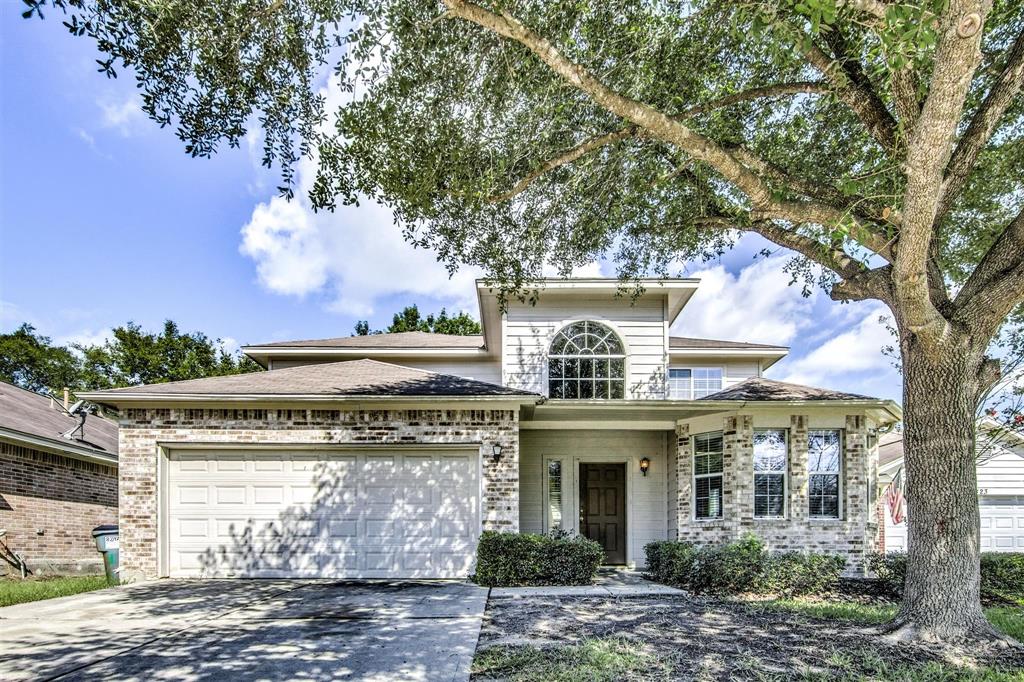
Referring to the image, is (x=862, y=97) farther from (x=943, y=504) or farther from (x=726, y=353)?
(x=726, y=353)

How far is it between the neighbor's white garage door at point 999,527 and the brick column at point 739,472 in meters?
7.45

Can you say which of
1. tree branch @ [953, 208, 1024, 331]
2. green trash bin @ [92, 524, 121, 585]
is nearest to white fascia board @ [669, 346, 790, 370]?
tree branch @ [953, 208, 1024, 331]

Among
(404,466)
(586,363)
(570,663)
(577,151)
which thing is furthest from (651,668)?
(586,363)

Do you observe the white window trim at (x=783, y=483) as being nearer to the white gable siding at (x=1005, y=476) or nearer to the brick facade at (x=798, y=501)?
the brick facade at (x=798, y=501)

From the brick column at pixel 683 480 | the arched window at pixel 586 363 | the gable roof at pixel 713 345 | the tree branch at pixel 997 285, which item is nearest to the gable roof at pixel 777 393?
the brick column at pixel 683 480

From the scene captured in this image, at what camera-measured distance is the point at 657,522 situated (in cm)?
1225

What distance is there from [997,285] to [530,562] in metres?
6.76

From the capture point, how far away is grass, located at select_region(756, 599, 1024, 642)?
21.2 feet

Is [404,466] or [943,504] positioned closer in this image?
[943,504]

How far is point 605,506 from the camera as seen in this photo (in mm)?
12492

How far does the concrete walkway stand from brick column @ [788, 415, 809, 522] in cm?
281

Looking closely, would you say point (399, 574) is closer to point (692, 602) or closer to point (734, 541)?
point (692, 602)

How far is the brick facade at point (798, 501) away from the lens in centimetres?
1023

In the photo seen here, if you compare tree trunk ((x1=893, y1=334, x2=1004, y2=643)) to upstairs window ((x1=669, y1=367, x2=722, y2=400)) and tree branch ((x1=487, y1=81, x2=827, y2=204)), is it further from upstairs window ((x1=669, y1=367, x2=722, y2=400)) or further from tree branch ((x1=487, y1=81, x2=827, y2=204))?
upstairs window ((x1=669, y1=367, x2=722, y2=400))
